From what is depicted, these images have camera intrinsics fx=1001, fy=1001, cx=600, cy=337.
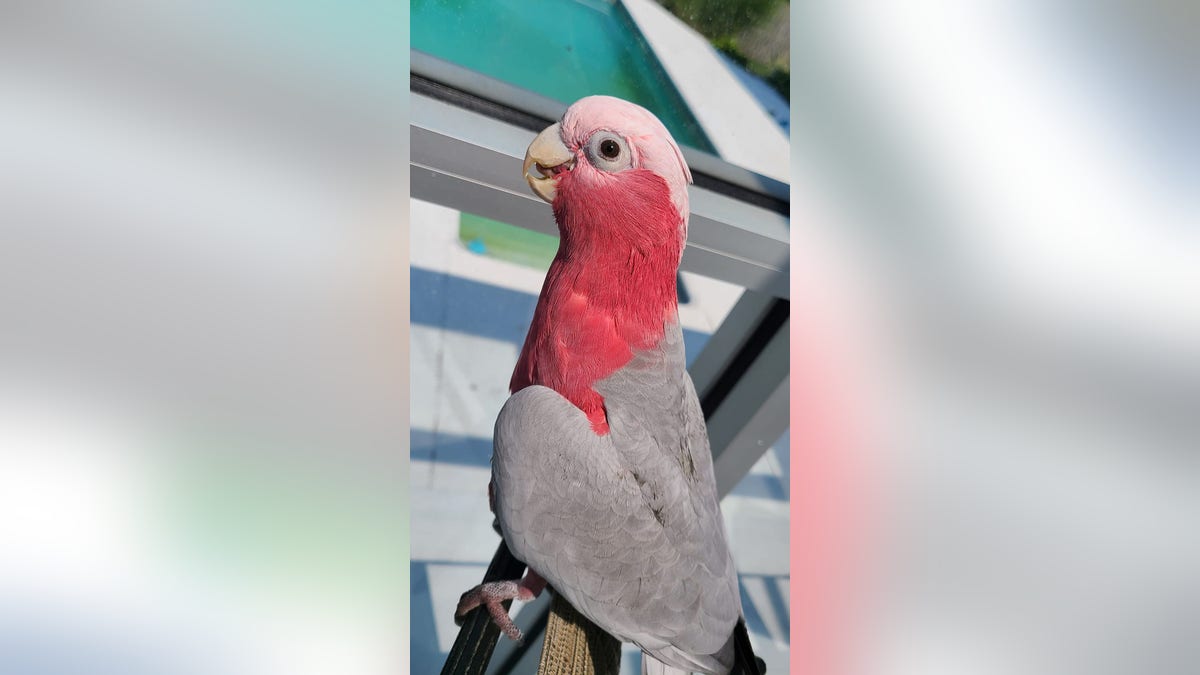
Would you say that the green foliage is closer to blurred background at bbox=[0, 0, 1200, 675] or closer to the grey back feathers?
blurred background at bbox=[0, 0, 1200, 675]

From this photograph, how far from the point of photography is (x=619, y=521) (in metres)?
1.34

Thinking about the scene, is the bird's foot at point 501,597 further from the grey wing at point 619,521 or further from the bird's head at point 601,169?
the bird's head at point 601,169

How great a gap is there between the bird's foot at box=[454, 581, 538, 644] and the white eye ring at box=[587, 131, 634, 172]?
587 mm

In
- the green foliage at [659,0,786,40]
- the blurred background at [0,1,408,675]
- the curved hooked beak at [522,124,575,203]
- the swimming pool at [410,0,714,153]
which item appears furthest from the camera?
the green foliage at [659,0,786,40]

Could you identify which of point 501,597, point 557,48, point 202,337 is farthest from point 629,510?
point 557,48

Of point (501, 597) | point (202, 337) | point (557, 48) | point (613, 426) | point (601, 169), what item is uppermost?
point (557, 48)

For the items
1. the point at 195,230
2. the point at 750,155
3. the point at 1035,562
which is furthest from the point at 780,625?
the point at 195,230

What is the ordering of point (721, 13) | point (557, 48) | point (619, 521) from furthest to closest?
point (721, 13) < point (557, 48) < point (619, 521)

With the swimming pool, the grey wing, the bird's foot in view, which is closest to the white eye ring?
the swimming pool

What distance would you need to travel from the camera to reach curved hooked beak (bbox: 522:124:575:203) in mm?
1396

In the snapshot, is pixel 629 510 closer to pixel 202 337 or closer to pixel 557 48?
pixel 202 337

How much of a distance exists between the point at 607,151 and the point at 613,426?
38cm

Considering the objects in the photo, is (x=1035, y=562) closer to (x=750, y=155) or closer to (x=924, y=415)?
(x=924, y=415)

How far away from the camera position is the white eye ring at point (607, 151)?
1399 millimetres
